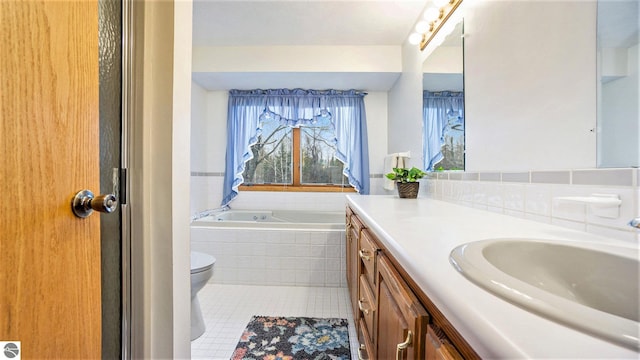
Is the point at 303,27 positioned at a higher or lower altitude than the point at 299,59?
higher

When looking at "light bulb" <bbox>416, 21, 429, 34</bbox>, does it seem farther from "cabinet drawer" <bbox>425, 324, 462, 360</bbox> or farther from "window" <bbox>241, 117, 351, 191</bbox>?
"cabinet drawer" <bbox>425, 324, 462, 360</bbox>

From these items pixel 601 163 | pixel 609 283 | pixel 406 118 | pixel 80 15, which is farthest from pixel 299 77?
pixel 609 283

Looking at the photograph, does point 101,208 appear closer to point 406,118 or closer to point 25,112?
point 25,112

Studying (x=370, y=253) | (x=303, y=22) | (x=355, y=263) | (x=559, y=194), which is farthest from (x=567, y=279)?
(x=303, y=22)

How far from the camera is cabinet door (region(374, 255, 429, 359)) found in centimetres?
53

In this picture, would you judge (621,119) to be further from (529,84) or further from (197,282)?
(197,282)

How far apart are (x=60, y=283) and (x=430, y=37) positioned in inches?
95.7

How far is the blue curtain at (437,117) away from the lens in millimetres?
1663

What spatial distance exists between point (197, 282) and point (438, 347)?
1.46 m

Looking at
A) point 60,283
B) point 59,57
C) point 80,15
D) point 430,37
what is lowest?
point 60,283

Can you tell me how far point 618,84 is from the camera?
0.72 m

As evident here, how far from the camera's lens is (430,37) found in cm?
204

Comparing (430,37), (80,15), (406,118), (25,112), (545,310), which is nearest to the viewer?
(545,310)

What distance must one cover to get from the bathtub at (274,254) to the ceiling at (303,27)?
1.73 m
